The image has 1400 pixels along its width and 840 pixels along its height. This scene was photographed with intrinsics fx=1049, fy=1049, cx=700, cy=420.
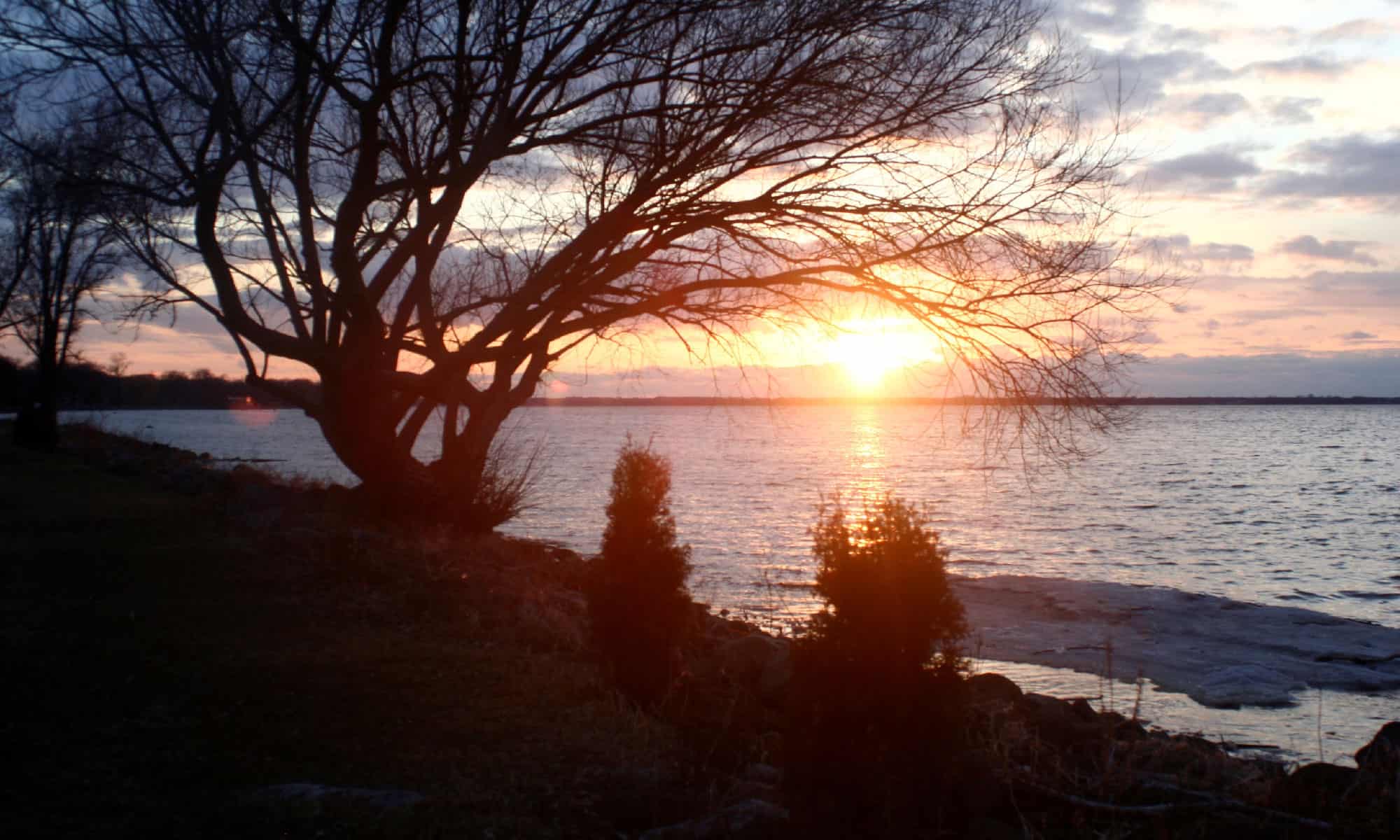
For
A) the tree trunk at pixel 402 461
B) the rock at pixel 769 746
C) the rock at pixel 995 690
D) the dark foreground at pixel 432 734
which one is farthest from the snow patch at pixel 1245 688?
the tree trunk at pixel 402 461

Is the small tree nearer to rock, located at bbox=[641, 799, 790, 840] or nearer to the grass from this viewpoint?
rock, located at bbox=[641, 799, 790, 840]

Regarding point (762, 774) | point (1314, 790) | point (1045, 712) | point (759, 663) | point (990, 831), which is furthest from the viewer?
point (759, 663)

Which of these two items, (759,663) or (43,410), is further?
(43,410)

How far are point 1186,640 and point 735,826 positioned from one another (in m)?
12.0

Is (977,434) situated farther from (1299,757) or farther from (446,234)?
(446,234)

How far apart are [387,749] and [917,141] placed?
21.8 ft

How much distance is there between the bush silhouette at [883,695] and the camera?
4.33 metres

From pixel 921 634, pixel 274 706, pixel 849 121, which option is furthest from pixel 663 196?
pixel 921 634

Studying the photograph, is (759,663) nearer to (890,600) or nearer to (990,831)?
(990,831)

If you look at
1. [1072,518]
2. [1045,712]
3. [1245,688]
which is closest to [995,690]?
[1045,712]

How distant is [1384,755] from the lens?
769 centimetres

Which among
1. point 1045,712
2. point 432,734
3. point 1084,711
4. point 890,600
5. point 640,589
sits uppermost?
point 890,600

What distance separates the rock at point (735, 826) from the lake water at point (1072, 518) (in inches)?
58.1

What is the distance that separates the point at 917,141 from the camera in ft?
30.5
